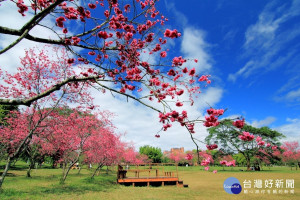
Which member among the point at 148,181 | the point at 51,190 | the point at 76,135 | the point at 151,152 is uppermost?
the point at 76,135

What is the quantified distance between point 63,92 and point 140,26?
27.3ft

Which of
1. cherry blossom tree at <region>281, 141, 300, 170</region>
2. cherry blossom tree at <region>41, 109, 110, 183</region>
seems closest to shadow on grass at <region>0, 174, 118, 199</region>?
cherry blossom tree at <region>41, 109, 110, 183</region>

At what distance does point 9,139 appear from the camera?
16.8 meters

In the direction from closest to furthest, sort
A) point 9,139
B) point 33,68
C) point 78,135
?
1. point 33,68
2. point 78,135
3. point 9,139

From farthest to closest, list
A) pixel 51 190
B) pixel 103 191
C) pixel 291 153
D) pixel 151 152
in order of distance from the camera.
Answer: pixel 151 152 < pixel 291 153 < pixel 103 191 < pixel 51 190

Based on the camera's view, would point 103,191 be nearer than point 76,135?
Yes

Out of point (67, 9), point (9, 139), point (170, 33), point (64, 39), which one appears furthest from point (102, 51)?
point (9, 139)

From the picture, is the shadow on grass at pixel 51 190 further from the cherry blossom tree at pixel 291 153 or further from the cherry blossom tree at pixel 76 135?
the cherry blossom tree at pixel 291 153

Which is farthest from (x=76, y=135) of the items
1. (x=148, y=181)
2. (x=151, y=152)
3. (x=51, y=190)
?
(x=151, y=152)

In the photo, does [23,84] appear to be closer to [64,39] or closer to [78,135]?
[78,135]

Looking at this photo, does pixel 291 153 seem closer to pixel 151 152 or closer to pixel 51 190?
pixel 151 152

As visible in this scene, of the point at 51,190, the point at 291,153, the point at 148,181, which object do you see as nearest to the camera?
the point at 51,190

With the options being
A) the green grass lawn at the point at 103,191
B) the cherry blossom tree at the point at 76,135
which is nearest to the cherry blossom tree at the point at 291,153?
the green grass lawn at the point at 103,191

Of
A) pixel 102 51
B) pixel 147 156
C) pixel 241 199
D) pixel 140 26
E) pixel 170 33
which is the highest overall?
pixel 140 26
